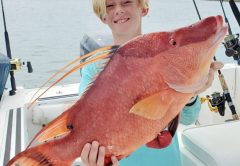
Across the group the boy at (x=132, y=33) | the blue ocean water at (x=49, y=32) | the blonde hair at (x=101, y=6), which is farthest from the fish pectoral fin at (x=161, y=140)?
the blue ocean water at (x=49, y=32)

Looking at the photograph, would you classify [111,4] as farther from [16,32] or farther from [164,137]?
[16,32]

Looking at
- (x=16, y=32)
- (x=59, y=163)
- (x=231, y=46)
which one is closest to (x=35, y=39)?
(x=16, y=32)

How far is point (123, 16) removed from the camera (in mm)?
1257

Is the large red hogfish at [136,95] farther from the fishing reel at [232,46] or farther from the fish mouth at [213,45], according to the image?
the fishing reel at [232,46]

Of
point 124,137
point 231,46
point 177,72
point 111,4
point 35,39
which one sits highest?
point 111,4

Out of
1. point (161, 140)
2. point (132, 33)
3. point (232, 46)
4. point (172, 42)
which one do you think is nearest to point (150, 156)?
point (132, 33)

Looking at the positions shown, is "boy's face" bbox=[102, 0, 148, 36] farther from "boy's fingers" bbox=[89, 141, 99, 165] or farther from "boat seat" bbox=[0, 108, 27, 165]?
"boat seat" bbox=[0, 108, 27, 165]

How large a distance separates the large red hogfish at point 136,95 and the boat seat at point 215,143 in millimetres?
1005

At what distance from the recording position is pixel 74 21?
10031 mm

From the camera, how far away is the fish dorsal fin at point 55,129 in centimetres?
75

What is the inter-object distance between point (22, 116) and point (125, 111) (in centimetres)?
167

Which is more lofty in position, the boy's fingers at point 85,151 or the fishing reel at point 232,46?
the boy's fingers at point 85,151

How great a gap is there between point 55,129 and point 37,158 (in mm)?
76

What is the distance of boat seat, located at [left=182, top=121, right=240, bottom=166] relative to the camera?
1645 mm
